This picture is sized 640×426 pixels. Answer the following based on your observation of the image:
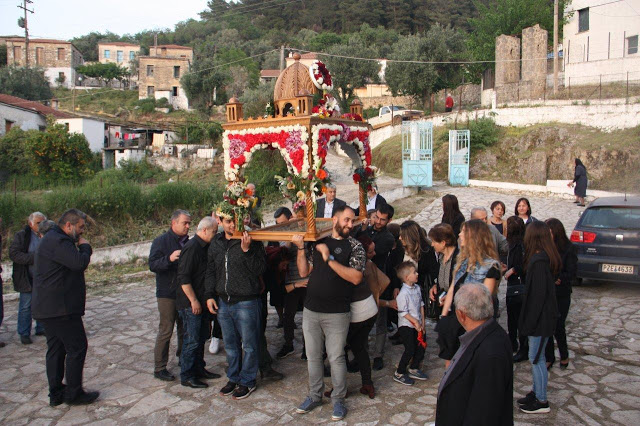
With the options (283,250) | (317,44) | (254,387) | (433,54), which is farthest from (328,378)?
(317,44)

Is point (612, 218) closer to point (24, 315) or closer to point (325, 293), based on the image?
point (325, 293)

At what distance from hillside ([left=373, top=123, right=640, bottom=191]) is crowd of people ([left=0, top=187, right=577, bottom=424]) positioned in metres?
16.0

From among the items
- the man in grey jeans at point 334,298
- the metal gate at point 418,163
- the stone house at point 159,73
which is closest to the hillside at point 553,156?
the metal gate at point 418,163

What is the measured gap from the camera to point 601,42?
28.3 m

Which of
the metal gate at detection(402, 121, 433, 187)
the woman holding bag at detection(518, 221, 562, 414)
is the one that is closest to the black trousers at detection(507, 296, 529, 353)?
the woman holding bag at detection(518, 221, 562, 414)

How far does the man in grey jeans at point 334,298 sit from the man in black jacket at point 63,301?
223cm

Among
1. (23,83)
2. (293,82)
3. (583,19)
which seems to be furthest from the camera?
(23,83)

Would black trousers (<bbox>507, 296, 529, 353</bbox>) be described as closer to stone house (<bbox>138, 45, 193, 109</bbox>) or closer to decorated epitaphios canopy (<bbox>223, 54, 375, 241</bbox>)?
decorated epitaphios canopy (<bbox>223, 54, 375, 241</bbox>)

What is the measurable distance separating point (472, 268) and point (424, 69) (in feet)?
114

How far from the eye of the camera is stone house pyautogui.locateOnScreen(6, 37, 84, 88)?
60.2 m

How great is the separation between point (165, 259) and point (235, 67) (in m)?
48.6

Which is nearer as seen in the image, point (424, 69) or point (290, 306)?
point (290, 306)

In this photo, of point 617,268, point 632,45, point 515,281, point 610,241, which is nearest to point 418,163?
point 610,241

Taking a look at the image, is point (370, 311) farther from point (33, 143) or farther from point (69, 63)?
point (69, 63)
